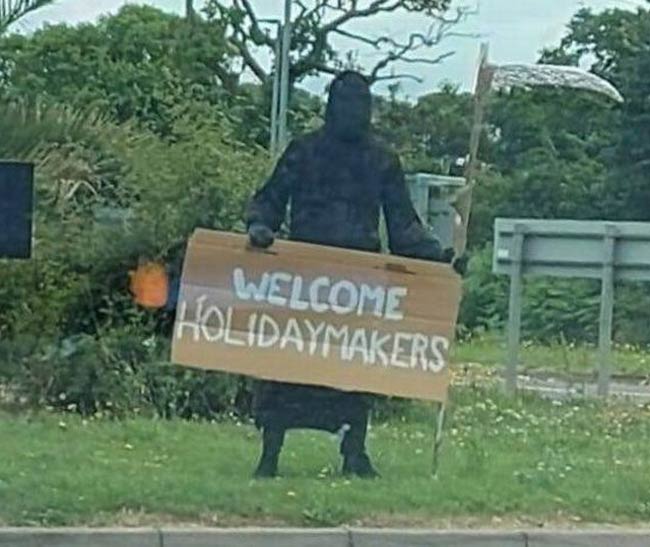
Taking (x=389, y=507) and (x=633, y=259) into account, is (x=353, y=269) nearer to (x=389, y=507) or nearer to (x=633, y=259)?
(x=389, y=507)

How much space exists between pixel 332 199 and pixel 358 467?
1474 mm

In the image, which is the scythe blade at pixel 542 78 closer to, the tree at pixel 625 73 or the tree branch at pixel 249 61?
the tree at pixel 625 73

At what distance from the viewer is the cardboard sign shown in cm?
1023

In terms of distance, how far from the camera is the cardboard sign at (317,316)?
10.2 m

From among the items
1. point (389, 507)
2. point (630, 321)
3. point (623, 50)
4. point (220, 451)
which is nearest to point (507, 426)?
point (220, 451)

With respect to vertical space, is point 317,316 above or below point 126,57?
below

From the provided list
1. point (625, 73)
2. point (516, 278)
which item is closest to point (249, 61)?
point (625, 73)

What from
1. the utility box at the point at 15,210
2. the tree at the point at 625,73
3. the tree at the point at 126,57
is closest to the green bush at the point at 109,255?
the utility box at the point at 15,210

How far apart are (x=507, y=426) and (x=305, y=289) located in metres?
3.49

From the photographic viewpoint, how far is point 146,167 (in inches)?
583

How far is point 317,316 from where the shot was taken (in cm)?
1035

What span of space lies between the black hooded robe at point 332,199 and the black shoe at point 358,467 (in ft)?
0.57

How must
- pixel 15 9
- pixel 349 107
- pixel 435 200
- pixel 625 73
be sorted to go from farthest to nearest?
pixel 625 73 < pixel 435 200 < pixel 15 9 < pixel 349 107

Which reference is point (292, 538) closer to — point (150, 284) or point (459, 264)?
point (459, 264)
